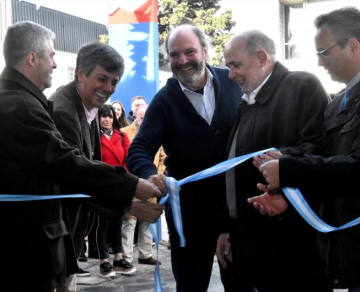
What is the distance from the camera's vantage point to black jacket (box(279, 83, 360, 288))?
2.72 metres

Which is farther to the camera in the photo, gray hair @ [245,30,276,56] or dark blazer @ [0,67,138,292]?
gray hair @ [245,30,276,56]

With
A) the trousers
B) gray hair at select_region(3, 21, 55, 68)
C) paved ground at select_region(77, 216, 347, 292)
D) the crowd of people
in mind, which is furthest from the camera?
the trousers

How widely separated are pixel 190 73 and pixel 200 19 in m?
24.0

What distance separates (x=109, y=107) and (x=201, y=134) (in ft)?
14.1

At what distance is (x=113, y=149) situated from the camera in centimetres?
760

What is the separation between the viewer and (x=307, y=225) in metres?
3.06

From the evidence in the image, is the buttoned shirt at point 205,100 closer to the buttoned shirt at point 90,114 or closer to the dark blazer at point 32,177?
the buttoned shirt at point 90,114

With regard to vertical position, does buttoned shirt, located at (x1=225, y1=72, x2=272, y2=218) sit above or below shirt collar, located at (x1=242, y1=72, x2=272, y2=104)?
below

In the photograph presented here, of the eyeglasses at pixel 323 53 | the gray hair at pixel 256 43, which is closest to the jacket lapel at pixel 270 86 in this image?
the gray hair at pixel 256 43

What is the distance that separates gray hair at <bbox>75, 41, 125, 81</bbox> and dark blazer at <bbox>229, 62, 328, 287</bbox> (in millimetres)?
1075

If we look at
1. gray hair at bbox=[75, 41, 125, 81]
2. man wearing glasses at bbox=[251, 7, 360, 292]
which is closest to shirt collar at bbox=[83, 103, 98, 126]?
gray hair at bbox=[75, 41, 125, 81]

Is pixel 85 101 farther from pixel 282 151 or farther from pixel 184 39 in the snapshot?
pixel 282 151

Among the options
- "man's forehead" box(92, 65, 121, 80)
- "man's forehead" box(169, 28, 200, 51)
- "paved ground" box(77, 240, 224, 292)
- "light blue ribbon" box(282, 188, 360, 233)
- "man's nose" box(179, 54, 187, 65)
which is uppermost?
"man's forehead" box(169, 28, 200, 51)

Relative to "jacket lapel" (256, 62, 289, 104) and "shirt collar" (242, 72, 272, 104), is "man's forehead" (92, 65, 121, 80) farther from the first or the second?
"jacket lapel" (256, 62, 289, 104)
